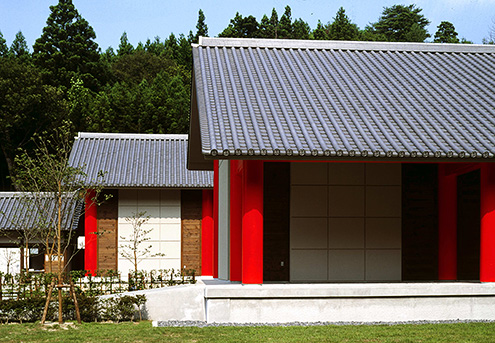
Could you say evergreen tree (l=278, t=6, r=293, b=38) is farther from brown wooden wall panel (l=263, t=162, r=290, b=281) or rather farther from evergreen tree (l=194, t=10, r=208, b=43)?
brown wooden wall panel (l=263, t=162, r=290, b=281)

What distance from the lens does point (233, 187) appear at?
17.3 meters

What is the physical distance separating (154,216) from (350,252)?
Result: 14.1 meters

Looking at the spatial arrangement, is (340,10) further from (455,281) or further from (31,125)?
(455,281)

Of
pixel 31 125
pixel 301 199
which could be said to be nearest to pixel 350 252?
pixel 301 199

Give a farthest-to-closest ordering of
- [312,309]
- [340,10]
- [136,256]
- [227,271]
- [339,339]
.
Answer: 1. [340,10]
2. [136,256]
3. [227,271]
4. [312,309]
5. [339,339]

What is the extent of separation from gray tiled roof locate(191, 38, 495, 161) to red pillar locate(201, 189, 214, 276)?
31.9 feet

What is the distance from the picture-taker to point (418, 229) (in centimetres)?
1708

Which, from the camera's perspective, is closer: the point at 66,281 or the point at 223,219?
the point at 223,219

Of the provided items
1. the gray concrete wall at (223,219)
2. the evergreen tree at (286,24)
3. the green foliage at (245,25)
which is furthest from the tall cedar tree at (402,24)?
the gray concrete wall at (223,219)

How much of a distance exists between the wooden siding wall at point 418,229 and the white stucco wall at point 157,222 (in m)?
14.3

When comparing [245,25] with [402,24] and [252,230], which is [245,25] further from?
[252,230]

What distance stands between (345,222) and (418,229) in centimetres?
192

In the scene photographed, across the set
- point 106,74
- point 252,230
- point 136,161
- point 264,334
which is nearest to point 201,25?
point 106,74

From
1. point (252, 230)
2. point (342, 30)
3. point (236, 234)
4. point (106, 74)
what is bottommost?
point (236, 234)
